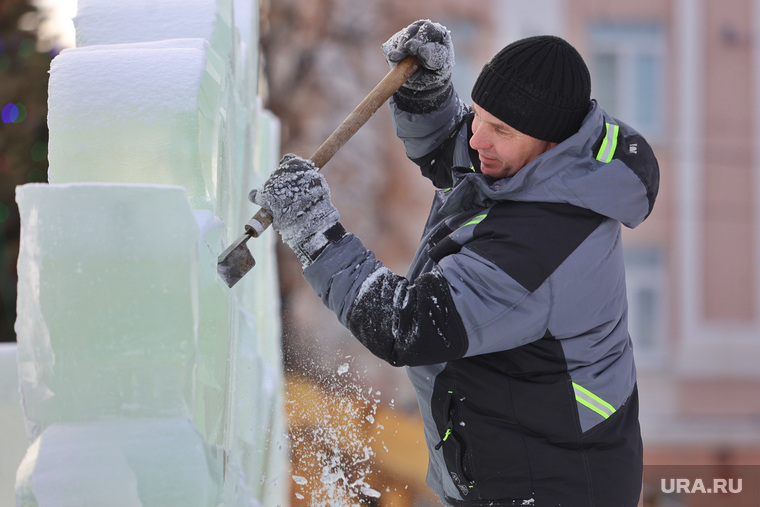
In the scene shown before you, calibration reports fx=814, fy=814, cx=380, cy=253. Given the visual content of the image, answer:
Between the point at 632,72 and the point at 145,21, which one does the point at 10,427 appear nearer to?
Result: the point at 145,21

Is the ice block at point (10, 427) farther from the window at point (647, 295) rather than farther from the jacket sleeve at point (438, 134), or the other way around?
the window at point (647, 295)

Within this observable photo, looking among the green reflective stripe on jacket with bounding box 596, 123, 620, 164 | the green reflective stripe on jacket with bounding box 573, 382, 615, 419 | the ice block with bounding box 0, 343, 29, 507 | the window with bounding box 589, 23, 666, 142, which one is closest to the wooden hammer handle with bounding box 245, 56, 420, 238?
the green reflective stripe on jacket with bounding box 596, 123, 620, 164

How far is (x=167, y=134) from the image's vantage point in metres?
1.50

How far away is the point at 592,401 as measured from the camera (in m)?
1.82

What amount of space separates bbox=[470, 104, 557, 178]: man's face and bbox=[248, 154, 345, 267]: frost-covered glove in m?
0.41

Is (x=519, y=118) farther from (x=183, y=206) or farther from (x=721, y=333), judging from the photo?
(x=721, y=333)

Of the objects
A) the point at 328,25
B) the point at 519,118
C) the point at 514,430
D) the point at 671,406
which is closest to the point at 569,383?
the point at 514,430

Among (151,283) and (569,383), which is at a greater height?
(151,283)

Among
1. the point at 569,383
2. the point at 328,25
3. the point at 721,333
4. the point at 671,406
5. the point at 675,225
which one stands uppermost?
the point at 569,383

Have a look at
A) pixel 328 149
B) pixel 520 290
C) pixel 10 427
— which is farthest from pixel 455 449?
pixel 10 427

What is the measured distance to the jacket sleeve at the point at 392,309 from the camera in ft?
5.47

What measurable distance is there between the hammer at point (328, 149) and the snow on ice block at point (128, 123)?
18 cm

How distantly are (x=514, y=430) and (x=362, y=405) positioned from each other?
93cm

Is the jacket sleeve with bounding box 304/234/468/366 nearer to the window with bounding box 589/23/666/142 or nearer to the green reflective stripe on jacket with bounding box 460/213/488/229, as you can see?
the green reflective stripe on jacket with bounding box 460/213/488/229
